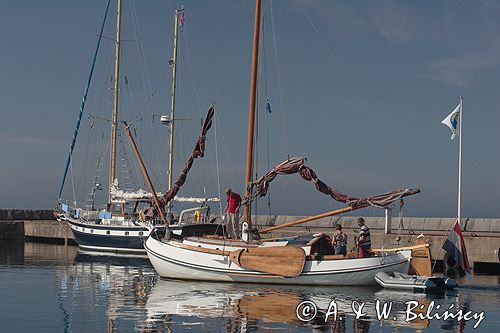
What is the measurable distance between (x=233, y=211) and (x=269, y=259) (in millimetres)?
4036

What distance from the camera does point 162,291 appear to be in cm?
2944

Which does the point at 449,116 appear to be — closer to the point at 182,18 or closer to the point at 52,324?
the point at 52,324

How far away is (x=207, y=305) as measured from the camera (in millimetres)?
25219

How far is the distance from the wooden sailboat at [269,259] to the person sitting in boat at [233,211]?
1.71 feet

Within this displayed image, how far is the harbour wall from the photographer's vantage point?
39.7m

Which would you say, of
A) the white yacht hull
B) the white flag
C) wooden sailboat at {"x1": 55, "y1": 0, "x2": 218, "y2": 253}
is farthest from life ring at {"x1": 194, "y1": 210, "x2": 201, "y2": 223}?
the white flag

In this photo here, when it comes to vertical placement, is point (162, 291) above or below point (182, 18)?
below

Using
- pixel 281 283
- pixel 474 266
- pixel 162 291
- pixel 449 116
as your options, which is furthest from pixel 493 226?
pixel 162 291

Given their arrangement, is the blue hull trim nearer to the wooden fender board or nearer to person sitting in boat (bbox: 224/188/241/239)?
person sitting in boat (bbox: 224/188/241/239)

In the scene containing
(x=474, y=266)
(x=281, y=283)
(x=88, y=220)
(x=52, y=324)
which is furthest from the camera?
(x=88, y=220)

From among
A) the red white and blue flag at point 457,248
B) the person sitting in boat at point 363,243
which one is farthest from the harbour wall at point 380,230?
the person sitting in boat at point 363,243

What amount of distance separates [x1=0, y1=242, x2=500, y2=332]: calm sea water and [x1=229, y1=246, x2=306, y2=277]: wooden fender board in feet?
2.35

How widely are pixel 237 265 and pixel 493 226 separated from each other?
22835mm

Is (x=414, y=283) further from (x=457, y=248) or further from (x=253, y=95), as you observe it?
(x=253, y=95)
